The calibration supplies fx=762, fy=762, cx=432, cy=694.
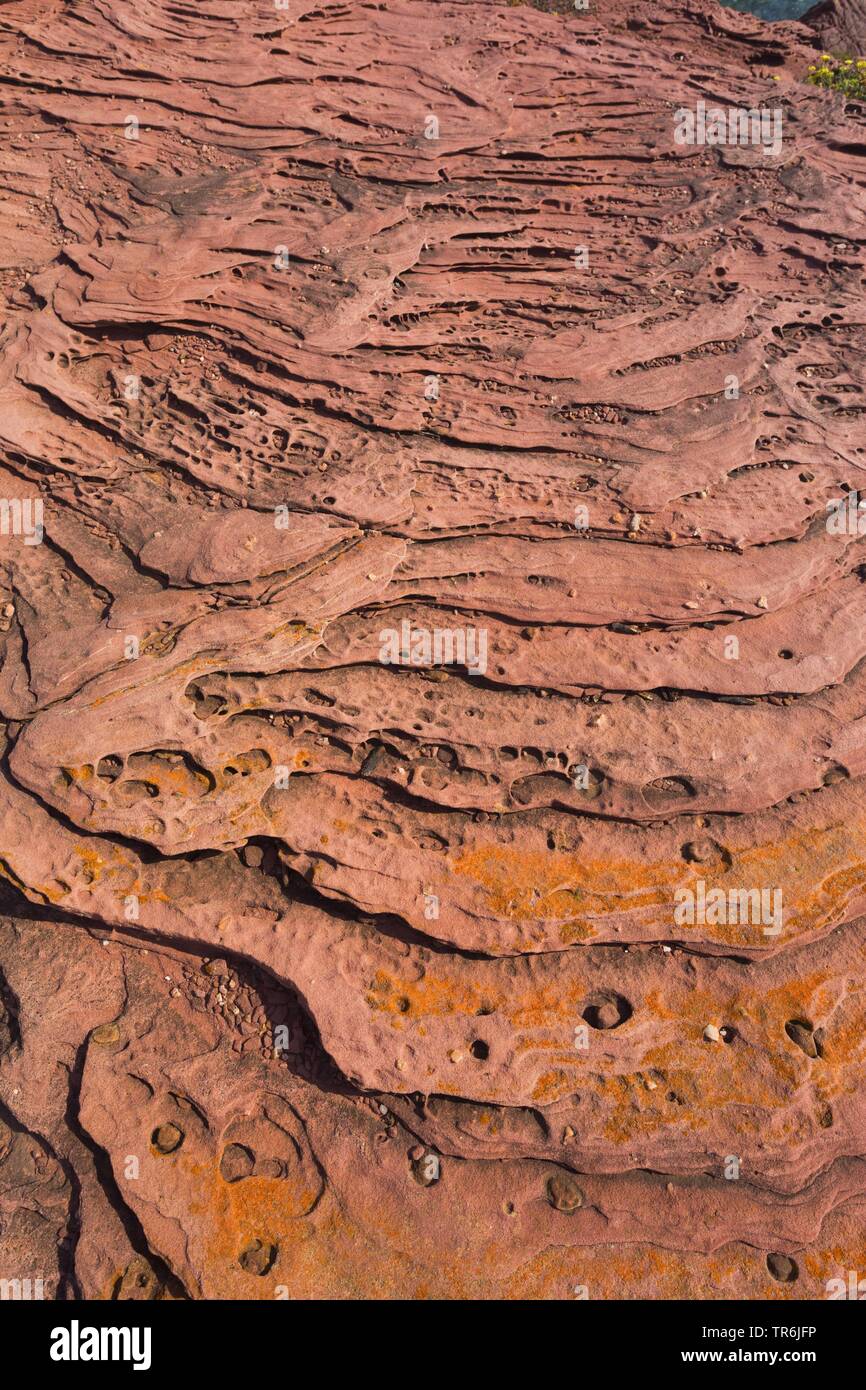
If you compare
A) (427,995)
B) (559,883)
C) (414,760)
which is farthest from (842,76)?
(427,995)

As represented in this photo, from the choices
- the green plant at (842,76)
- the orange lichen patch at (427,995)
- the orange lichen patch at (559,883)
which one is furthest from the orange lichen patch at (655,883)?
the green plant at (842,76)

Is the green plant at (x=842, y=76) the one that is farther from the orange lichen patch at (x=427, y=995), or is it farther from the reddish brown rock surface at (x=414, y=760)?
the orange lichen patch at (x=427, y=995)

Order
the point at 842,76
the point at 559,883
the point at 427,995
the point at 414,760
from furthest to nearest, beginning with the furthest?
the point at 842,76 < the point at 414,760 < the point at 559,883 < the point at 427,995

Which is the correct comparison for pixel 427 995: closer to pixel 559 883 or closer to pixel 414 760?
pixel 559 883

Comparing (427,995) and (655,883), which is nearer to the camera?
(427,995)

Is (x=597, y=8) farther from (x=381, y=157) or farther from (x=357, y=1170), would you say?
(x=357, y=1170)

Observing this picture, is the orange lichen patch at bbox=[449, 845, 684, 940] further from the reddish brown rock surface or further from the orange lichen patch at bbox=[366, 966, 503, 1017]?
the orange lichen patch at bbox=[366, 966, 503, 1017]

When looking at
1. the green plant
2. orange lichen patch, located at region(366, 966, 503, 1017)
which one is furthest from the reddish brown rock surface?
the green plant
